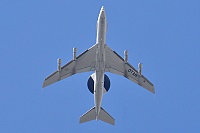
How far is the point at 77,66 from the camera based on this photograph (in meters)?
90.1

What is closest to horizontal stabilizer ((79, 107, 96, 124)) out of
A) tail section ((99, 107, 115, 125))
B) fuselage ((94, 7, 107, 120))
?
tail section ((99, 107, 115, 125))

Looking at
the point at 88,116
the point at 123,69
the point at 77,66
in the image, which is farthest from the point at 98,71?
the point at 88,116

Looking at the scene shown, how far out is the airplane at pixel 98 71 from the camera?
85.9m

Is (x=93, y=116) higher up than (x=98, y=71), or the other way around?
(x=98, y=71)

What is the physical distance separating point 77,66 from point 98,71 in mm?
4631

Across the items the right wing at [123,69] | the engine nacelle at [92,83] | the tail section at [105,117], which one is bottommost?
the tail section at [105,117]

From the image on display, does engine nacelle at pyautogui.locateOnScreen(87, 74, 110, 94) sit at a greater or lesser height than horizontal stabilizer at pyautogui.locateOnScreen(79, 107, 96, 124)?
greater

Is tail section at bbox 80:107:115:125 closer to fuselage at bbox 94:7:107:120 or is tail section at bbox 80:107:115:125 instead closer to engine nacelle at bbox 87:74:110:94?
fuselage at bbox 94:7:107:120

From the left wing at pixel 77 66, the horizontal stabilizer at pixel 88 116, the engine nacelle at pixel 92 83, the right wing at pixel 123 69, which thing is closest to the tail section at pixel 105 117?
the horizontal stabilizer at pixel 88 116

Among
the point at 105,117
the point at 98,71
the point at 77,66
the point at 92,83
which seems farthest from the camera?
the point at 77,66

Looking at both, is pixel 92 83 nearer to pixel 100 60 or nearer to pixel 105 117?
pixel 100 60

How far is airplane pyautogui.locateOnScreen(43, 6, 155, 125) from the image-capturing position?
85.9 m

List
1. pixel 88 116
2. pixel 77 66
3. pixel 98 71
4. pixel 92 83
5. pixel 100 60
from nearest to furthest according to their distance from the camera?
pixel 100 60 < pixel 98 71 < pixel 92 83 < pixel 88 116 < pixel 77 66

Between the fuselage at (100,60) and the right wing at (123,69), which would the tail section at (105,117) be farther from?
the right wing at (123,69)
